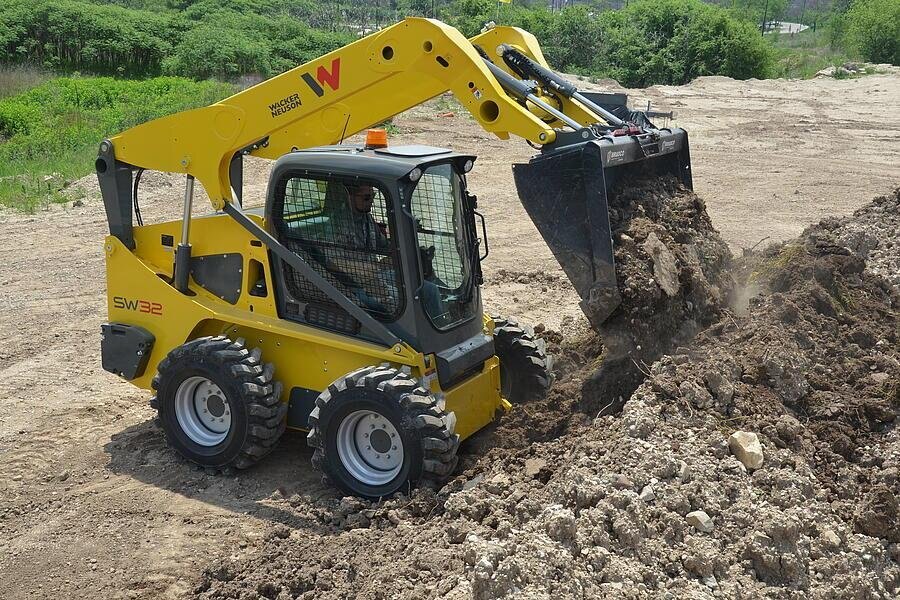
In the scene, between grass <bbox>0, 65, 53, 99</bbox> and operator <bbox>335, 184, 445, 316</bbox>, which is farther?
grass <bbox>0, 65, 53, 99</bbox>

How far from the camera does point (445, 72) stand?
5566 mm

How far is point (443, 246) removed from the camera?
576cm

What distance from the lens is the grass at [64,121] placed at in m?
14.9

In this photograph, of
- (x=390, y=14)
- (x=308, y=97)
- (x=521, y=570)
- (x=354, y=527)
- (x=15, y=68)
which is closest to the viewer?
(x=521, y=570)

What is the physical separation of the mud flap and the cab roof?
573 mm

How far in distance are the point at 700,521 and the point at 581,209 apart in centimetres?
208

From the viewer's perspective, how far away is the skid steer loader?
5.44 m

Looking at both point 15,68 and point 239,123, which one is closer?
point 239,123

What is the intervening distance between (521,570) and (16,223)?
11514 millimetres

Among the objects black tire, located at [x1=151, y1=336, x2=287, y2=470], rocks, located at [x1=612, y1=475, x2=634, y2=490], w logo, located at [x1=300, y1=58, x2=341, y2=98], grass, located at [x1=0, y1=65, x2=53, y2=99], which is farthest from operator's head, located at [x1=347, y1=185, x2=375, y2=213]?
grass, located at [x1=0, y1=65, x2=53, y2=99]

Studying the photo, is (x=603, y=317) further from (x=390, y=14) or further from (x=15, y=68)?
(x=390, y=14)

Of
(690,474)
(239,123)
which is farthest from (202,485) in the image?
(690,474)

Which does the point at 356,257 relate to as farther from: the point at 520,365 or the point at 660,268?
the point at 660,268

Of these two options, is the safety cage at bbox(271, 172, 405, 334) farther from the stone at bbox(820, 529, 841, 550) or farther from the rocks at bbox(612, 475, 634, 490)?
the stone at bbox(820, 529, 841, 550)
